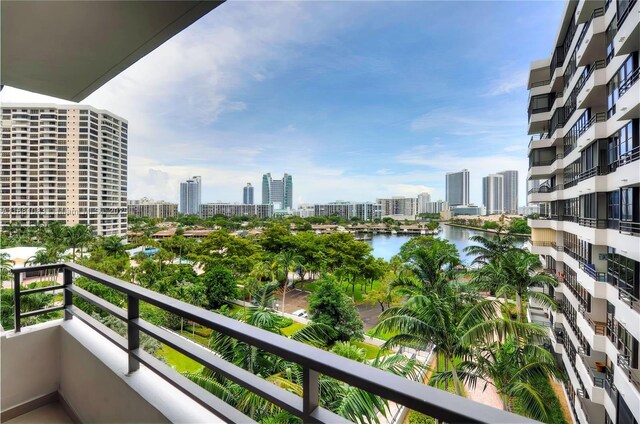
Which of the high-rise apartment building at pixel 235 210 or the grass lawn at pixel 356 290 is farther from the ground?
the high-rise apartment building at pixel 235 210

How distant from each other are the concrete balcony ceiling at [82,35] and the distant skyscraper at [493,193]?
86.0 ft

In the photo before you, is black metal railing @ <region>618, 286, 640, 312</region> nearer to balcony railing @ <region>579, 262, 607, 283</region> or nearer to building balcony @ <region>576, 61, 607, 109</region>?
balcony railing @ <region>579, 262, 607, 283</region>

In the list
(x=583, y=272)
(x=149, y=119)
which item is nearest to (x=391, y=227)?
(x=149, y=119)

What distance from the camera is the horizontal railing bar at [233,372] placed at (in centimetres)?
66

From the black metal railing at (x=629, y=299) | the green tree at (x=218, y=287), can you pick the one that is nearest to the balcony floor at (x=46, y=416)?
the black metal railing at (x=629, y=299)

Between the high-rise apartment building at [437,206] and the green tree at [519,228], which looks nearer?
the green tree at [519,228]

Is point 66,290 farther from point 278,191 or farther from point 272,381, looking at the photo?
point 278,191

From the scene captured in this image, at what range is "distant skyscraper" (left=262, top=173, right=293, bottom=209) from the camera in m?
53.6

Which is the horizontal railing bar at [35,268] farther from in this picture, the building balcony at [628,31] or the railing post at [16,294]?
the building balcony at [628,31]

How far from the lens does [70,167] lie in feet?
51.5

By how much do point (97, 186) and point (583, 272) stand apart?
19.9 meters

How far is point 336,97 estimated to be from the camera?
32.7m

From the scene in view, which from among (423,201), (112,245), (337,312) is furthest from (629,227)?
(423,201)

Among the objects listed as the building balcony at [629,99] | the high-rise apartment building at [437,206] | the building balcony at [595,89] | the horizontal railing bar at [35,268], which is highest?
the building balcony at [595,89]
